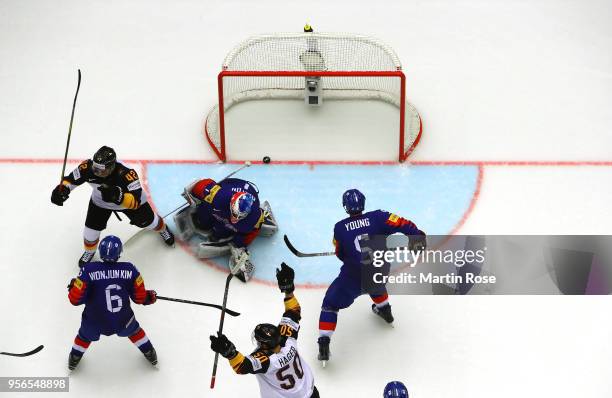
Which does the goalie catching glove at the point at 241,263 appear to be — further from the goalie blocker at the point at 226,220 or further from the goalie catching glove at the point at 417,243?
the goalie catching glove at the point at 417,243

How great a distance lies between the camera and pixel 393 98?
9570mm

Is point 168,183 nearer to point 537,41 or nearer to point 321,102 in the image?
point 321,102

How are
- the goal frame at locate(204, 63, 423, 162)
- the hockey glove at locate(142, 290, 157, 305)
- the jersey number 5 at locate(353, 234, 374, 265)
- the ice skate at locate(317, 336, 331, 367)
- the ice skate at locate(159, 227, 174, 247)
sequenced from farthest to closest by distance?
the goal frame at locate(204, 63, 423, 162), the ice skate at locate(159, 227, 174, 247), the ice skate at locate(317, 336, 331, 367), the jersey number 5 at locate(353, 234, 374, 265), the hockey glove at locate(142, 290, 157, 305)

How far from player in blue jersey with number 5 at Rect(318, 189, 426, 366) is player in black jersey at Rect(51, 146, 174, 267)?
1.43 m

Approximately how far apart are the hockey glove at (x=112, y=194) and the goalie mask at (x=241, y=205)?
30.7 inches

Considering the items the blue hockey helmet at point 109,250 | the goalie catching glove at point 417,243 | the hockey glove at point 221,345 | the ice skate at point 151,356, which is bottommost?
the ice skate at point 151,356

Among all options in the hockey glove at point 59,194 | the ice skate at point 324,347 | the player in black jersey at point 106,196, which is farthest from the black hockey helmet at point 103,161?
the ice skate at point 324,347

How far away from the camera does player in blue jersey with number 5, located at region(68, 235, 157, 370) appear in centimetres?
715

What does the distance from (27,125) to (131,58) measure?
4.11ft

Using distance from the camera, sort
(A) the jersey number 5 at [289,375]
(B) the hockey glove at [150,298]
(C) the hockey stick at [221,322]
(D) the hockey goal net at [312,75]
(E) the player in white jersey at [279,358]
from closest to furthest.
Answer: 1. (E) the player in white jersey at [279,358]
2. (A) the jersey number 5 at [289,375]
3. (C) the hockey stick at [221,322]
4. (B) the hockey glove at [150,298]
5. (D) the hockey goal net at [312,75]

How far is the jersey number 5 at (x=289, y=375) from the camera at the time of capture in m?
6.73

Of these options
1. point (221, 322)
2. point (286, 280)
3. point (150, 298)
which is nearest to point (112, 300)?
point (150, 298)

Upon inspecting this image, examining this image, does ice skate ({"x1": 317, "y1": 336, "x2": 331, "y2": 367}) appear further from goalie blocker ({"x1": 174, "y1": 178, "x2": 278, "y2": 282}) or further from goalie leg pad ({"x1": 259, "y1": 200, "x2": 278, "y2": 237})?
goalie leg pad ({"x1": 259, "y1": 200, "x2": 278, "y2": 237})

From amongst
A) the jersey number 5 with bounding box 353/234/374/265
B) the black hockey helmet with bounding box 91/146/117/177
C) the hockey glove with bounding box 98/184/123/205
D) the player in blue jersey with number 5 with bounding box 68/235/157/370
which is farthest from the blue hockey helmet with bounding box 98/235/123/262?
the jersey number 5 with bounding box 353/234/374/265
